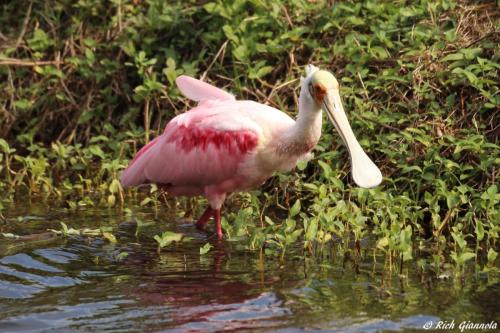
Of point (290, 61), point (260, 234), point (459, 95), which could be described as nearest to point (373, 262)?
point (260, 234)

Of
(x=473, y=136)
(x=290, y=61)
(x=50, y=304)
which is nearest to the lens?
(x=50, y=304)

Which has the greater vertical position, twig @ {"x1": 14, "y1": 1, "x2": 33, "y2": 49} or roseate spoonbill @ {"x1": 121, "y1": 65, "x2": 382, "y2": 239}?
twig @ {"x1": 14, "y1": 1, "x2": 33, "y2": 49}

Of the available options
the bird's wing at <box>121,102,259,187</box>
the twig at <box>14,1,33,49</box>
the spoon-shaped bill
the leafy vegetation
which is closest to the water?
the leafy vegetation

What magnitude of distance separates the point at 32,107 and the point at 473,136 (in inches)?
157

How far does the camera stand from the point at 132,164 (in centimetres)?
745

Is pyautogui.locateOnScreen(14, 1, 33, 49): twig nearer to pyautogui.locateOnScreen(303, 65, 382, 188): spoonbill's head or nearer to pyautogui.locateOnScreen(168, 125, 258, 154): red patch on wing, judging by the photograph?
pyautogui.locateOnScreen(168, 125, 258, 154): red patch on wing

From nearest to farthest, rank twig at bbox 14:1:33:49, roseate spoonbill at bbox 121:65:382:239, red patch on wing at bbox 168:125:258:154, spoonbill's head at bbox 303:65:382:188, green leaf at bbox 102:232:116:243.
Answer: spoonbill's head at bbox 303:65:382:188 < roseate spoonbill at bbox 121:65:382:239 < green leaf at bbox 102:232:116:243 < red patch on wing at bbox 168:125:258:154 < twig at bbox 14:1:33:49

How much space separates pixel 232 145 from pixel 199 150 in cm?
31

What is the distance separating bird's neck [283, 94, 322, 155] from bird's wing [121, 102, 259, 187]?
244 mm

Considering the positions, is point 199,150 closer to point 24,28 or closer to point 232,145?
point 232,145

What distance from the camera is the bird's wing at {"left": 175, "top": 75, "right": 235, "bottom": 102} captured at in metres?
7.38

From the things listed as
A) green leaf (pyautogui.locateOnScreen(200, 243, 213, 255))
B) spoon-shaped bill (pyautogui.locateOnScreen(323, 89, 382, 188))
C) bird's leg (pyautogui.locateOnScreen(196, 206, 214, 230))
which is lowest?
green leaf (pyautogui.locateOnScreen(200, 243, 213, 255))

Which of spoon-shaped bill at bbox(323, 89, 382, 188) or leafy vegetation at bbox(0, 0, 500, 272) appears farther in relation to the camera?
leafy vegetation at bbox(0, 0, 500, 272)

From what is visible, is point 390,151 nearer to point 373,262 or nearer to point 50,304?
point 373,262
